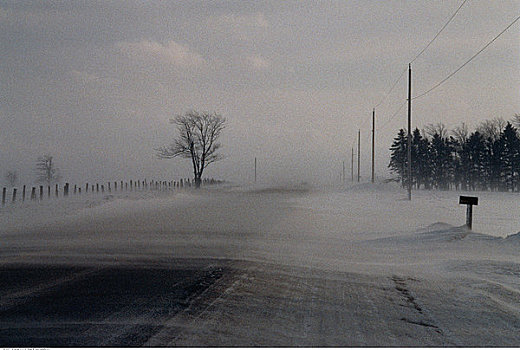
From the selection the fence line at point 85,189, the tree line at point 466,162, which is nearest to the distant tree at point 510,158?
the tree line at point 466,162

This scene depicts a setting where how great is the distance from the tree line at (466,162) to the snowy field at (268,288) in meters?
68.1

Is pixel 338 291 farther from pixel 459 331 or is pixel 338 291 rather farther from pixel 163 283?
pixel 163 283

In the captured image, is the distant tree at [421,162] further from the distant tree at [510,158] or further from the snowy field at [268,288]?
the snowy field at [268,288]

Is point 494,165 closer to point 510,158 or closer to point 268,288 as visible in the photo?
point 510,158

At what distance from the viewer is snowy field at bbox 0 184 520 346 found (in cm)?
469

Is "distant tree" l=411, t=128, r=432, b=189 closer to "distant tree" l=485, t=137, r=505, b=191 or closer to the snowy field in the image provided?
"distant tree" l=485, t=137, r=505, b=191

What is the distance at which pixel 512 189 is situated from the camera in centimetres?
7494

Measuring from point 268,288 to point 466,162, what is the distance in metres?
86.9

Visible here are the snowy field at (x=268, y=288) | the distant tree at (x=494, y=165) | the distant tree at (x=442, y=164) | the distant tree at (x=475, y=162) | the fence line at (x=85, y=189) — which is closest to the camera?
the snowy field at (x=268, y=288)

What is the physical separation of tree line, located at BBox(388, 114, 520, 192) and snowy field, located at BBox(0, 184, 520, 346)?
68.1 m

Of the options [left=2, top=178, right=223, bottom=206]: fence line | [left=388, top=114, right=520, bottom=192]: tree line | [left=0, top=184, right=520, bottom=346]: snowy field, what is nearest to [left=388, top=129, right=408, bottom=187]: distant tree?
[left=388, top=114, right=520, bottom=192]: tree line

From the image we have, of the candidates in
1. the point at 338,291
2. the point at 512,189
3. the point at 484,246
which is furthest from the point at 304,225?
the point at 512,189

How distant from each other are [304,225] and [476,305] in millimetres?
10893

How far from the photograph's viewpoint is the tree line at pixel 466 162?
76.0 metres
